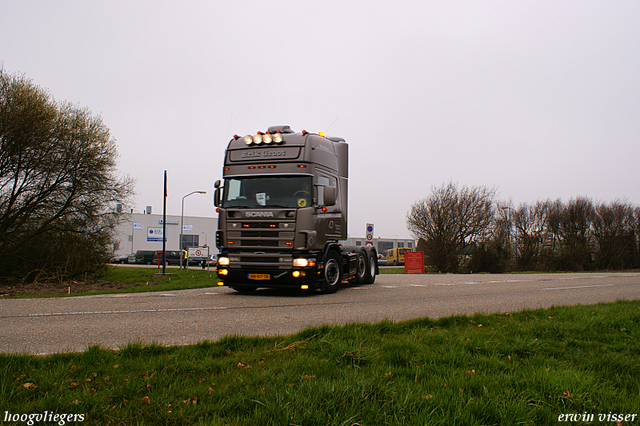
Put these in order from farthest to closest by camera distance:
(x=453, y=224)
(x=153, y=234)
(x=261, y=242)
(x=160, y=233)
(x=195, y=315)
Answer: (x=160, y=233), (x=153, y=234), (x=453, y=224), (x=261, y=242), (x=195, y=315)

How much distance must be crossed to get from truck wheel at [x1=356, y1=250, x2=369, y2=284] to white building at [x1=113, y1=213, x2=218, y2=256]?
186ft

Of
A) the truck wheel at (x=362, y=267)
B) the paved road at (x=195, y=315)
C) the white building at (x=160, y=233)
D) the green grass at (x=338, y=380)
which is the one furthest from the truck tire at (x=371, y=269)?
the white building at (x=160, y=233)

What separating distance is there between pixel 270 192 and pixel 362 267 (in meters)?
5.72

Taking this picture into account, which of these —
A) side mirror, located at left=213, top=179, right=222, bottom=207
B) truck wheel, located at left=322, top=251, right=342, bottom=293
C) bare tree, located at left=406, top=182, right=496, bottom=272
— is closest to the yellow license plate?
truck wheel, located at left=322, top=251, right=342, bottom=293

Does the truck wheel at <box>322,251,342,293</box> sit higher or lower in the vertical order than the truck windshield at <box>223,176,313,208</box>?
lower

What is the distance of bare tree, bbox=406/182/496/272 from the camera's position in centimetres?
3766

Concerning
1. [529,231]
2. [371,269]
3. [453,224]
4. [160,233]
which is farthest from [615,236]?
[160,233]

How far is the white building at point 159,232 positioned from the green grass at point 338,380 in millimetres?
67015

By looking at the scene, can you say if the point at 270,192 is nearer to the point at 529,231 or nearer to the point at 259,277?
the point at 259,277

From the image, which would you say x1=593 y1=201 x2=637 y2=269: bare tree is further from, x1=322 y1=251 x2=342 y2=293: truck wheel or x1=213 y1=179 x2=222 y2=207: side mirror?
x1=213 y1=179 x2=222 y2=207: side mirror

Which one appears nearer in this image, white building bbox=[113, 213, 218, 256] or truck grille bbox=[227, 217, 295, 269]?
truck grille bbox=[227, 217, 295, 269]

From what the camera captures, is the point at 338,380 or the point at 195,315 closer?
the point at 338,380

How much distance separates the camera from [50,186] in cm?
1973

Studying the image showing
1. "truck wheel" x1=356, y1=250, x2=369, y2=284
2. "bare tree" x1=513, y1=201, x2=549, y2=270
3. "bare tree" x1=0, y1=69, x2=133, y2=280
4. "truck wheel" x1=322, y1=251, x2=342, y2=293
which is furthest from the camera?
"bare tree" x1=513, y1=201, x2=549, y2=270
